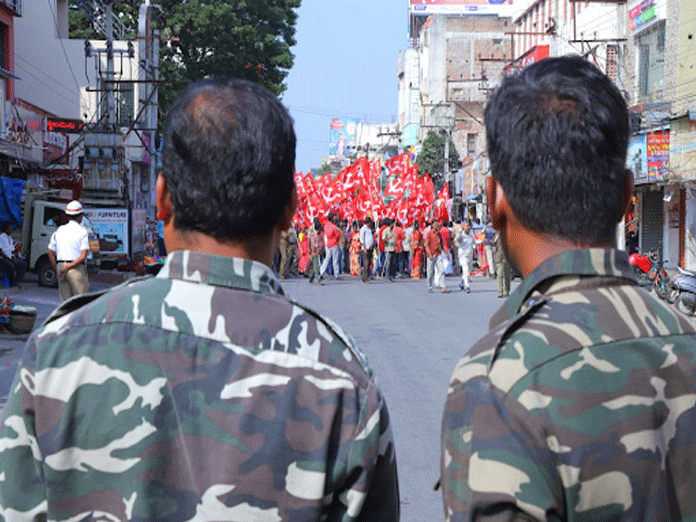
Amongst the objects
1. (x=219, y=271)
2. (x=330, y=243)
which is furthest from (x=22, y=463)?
(x=330, y=243)

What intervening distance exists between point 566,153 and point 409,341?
34.4 ft

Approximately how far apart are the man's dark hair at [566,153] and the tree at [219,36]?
3756 cm

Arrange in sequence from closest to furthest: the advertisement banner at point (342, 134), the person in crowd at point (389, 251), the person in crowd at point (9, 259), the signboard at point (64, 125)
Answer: the person in crowd at point (9, 259) < the person in crowd at point (389, 251) < the signboard at point (64, 125) < the advertisement banner at point (342, 134)

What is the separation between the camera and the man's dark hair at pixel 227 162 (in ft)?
6.51

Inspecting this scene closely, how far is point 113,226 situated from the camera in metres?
24.2

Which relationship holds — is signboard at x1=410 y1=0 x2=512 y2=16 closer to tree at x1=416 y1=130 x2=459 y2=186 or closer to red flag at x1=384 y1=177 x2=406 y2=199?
tree at x1=416 y1=130 x2=459 y2=186

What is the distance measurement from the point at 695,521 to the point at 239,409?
878 mm

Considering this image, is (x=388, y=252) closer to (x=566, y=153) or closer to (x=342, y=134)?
(x=566, y=153)

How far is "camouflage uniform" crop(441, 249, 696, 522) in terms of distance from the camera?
5.69 feet

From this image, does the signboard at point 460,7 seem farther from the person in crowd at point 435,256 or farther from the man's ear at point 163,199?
the man's ear at point 163,199

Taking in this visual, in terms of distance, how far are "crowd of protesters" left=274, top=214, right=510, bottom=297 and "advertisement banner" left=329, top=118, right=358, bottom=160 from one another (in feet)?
346

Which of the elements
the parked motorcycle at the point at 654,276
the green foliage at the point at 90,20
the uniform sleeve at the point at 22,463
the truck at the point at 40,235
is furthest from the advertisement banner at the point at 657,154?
the uniform sleeve at the point at 22,463

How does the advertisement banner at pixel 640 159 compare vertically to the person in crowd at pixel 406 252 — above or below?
above

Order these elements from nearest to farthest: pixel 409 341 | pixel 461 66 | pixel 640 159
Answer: pixel 409 341, pixel 640 159, pixel 461 66
